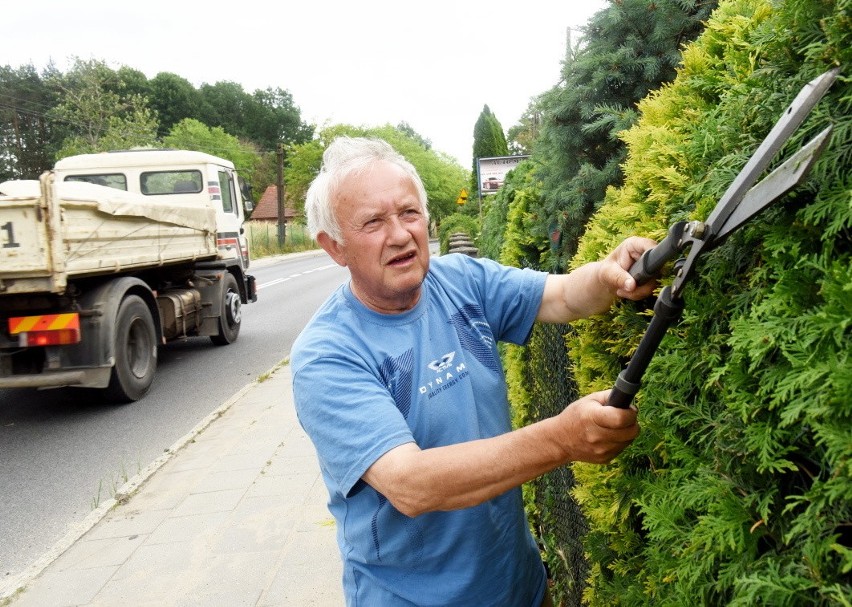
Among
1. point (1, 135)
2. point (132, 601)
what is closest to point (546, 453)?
point (132, 601)

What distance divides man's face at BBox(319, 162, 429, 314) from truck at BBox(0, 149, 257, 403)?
6.06 m

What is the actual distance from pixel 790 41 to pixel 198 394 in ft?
27.1

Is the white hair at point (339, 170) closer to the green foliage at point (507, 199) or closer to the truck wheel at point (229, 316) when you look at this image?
the green foliage at point (507, 199)

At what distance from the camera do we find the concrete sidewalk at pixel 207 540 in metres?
3.93

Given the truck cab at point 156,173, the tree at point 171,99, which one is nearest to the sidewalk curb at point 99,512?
the truck cab at point 156,173

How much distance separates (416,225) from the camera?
6.64 ft

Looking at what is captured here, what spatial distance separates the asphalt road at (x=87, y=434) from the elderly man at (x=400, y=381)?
3606 millimetres

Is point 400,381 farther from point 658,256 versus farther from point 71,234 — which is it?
point 71,234

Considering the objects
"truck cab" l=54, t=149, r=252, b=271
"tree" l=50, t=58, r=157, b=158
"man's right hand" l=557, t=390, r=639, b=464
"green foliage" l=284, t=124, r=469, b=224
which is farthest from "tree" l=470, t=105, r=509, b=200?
"man's right hand" l=557, t=390, r=639, b=464

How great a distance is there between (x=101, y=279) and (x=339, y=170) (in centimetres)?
714

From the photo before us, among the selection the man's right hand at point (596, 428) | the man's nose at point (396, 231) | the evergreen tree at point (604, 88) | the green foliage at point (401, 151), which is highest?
the green foliage at point (401, 151)

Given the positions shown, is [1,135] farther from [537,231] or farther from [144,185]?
[537,231]

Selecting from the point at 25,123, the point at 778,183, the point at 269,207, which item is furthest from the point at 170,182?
the point at 269,207

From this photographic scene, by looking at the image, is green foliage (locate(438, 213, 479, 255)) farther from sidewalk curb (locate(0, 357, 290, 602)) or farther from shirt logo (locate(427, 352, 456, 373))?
shirt logo (locate(427, 352, 456, 373))
